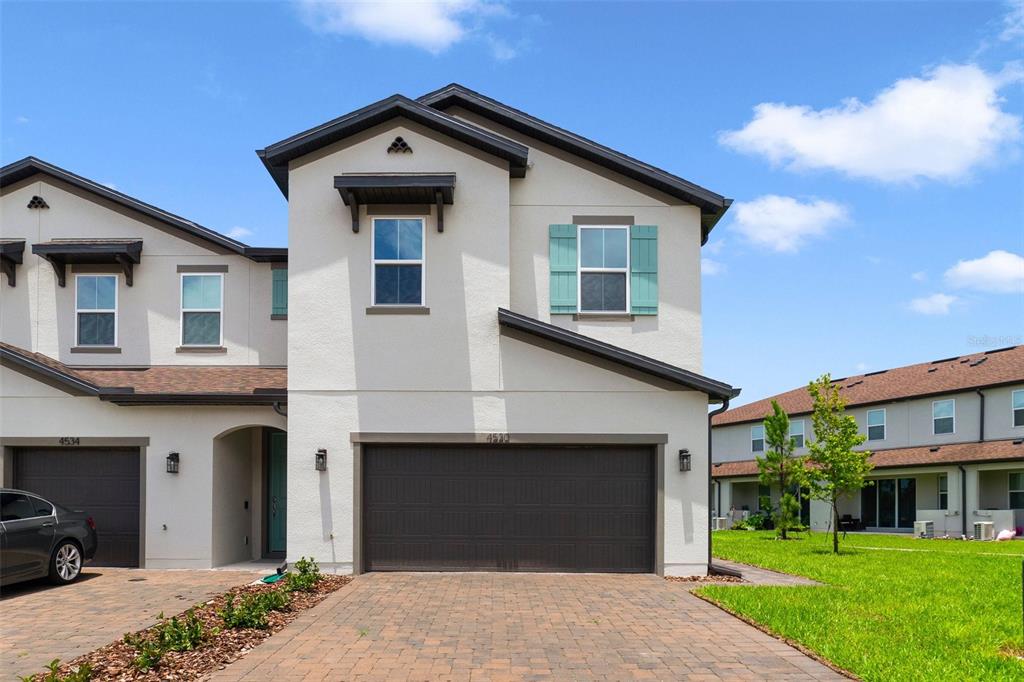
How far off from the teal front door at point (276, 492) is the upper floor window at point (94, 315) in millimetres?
3922

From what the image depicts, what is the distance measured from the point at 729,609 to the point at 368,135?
9714 millimetres

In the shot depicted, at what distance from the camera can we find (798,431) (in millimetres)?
38031

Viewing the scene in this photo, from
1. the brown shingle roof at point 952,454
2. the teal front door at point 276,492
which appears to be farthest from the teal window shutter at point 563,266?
the brown shingle roof at point 952,454

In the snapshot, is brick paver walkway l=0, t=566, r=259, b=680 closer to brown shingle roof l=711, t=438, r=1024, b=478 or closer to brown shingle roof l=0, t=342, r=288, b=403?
brown shingle roof l=0, t=342, r=288, b=403

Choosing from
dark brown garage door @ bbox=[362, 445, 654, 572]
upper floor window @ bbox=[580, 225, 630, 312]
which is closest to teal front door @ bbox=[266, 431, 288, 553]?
dark brown garage door @ bbox=[362, 445, 654, 572]

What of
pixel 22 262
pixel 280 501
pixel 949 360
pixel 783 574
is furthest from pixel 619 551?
pixel 949 360

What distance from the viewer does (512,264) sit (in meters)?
16.1

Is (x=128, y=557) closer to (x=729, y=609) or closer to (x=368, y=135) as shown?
(x=368, y=135)

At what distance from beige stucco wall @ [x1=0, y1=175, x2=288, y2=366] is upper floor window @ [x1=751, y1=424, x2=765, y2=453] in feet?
92.2

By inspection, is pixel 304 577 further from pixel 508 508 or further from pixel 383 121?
pixel 383 121

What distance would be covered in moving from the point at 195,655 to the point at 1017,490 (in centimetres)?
2904

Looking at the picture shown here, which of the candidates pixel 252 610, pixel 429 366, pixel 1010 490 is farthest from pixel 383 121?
pixel 1010 490

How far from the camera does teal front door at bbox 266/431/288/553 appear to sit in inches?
695

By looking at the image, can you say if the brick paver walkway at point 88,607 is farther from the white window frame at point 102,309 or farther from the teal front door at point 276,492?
the white window frame at point 102,309
